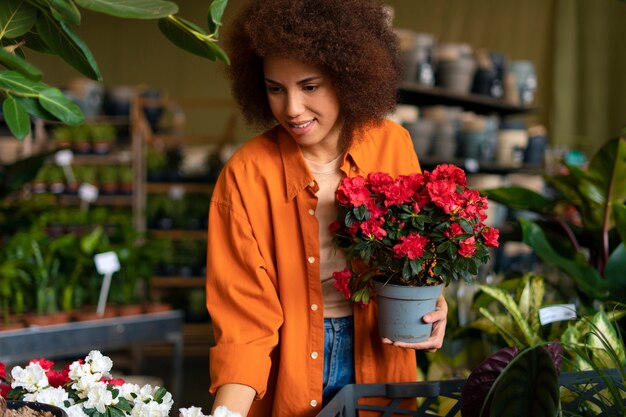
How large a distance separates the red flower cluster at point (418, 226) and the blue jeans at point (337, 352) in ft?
0.73

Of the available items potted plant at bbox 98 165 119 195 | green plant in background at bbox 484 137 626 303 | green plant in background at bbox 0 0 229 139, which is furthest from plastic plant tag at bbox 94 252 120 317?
green plant in background at bbox 0 0 229 139

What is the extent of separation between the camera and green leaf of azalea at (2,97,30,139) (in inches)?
32.9

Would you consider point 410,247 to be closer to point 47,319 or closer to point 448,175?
point 448,175

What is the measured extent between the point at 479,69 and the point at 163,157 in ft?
8.19

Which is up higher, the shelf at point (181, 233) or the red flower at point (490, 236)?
the red flower at point (490, 236)

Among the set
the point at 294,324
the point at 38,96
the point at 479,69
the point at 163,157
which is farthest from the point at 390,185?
the point at 163,157

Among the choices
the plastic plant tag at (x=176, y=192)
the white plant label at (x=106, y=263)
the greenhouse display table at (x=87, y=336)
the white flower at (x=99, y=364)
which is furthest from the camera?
the plastic plant tag at (x=176, y=192)

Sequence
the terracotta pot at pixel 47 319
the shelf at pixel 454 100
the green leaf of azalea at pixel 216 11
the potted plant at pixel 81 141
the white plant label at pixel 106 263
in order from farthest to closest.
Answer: the potted plant at pixel 81 141
the shelf at pixel 454 100
the white plant label at pixel 106 263
the terracotta pot at pixel 47 319
the green leaf of azalea at pixel 216 11

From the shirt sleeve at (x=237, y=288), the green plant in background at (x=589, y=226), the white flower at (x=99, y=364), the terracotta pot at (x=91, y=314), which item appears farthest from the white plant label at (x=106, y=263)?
the white flower at (x=99, y=364)

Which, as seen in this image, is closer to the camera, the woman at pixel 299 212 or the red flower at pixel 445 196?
the red flower at pixel 445 196

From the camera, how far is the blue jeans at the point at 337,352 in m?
1.63

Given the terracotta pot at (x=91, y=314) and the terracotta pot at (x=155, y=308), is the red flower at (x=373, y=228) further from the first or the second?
the terracotta pot at (x=155, y=308)

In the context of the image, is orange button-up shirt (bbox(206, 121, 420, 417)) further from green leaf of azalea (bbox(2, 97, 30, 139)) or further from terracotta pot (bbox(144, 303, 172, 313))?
terracotta pot (bbox(144, 303, 172, 313))

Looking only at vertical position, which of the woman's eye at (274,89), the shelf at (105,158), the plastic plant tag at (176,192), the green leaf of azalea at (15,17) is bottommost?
the plastic plant tag at (176,192)
